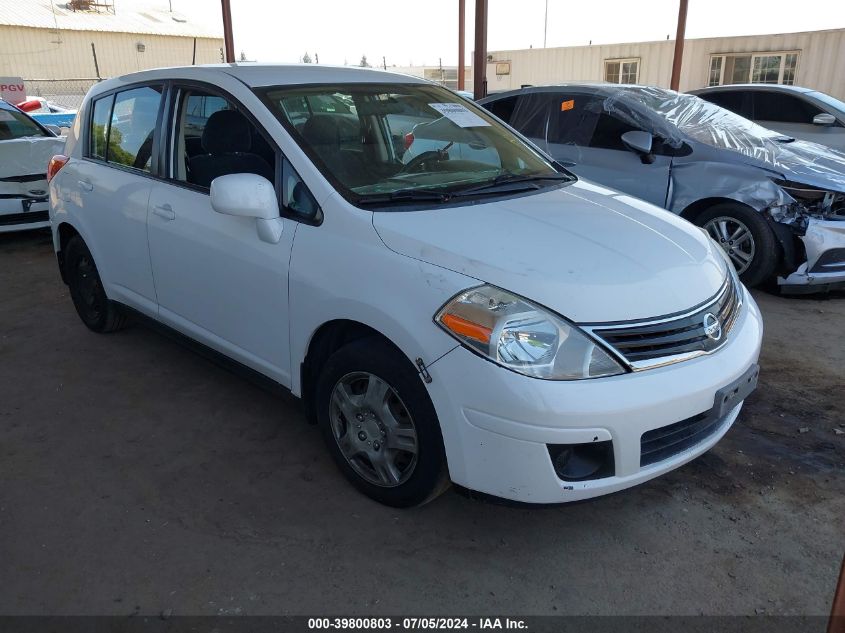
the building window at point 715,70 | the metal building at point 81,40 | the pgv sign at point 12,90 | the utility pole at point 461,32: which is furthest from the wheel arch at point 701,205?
the metal building at point 81,40

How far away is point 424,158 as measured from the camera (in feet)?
10.6

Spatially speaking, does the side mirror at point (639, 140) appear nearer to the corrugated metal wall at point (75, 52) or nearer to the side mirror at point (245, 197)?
the side mirror at point (245, 197)

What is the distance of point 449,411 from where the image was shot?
2279 mm

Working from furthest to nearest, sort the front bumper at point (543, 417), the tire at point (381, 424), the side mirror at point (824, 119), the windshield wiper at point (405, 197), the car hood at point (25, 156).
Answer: the side mirror at point (824, 119), the car hood at point (25, 156), the windshield wiper at point (405, 197), the tire at point (381, 424), the front bumper at point (543, 417)

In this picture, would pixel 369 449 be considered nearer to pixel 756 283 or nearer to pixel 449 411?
pixel 449 411

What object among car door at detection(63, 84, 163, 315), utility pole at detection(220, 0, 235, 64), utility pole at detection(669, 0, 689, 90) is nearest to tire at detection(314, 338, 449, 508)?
car door at detection(63, 84, 163, 315)

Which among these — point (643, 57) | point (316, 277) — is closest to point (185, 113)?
point (316, 277)

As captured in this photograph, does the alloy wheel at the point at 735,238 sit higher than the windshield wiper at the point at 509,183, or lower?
lower

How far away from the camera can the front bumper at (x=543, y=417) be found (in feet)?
7.07

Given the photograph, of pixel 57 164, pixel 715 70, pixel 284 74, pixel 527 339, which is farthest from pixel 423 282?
pixel 715 70

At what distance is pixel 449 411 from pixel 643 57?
69.4 ft

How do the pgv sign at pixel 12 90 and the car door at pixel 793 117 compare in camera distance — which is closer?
the car door at pixel 793 117

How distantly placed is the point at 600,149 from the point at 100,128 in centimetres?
397

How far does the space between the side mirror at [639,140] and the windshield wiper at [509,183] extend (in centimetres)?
233
